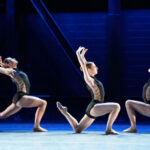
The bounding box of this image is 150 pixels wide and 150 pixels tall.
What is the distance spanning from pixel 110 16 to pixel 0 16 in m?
3.44

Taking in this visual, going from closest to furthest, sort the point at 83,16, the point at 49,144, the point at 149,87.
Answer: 1. the point at 49,144
2. the point at 149,87
3. the point at 83,16

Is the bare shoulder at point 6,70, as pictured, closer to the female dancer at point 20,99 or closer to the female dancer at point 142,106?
the female dancer at point 20,99

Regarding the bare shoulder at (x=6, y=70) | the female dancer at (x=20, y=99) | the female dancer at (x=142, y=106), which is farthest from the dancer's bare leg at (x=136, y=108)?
the bare shoulder at (x=6, y=70)

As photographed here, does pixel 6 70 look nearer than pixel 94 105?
No

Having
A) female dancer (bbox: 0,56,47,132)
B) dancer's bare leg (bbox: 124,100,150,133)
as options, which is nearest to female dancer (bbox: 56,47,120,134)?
dancer's bare leg (bbox: 124,100,150,133)

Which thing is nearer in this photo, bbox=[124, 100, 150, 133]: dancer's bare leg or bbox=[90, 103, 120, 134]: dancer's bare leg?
bbox=[90, 103, 120, 134]: dancer's bare leg

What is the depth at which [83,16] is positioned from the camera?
40.3 feet

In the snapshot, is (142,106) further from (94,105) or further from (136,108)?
(94,105)

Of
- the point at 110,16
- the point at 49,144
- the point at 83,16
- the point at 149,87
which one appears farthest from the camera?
the point at 83,16

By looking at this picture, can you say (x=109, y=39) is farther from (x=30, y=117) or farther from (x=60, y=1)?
(x=30, y=117)

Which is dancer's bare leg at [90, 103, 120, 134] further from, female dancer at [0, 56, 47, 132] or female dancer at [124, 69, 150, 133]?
female dancer at [0, 56, 47, 132]

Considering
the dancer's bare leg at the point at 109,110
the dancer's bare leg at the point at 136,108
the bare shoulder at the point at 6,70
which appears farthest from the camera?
the bare shoulder at the point at 6,70

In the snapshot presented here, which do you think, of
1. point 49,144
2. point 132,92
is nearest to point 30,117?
point 132,92

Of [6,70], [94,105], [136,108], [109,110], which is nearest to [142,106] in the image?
[136,108]
